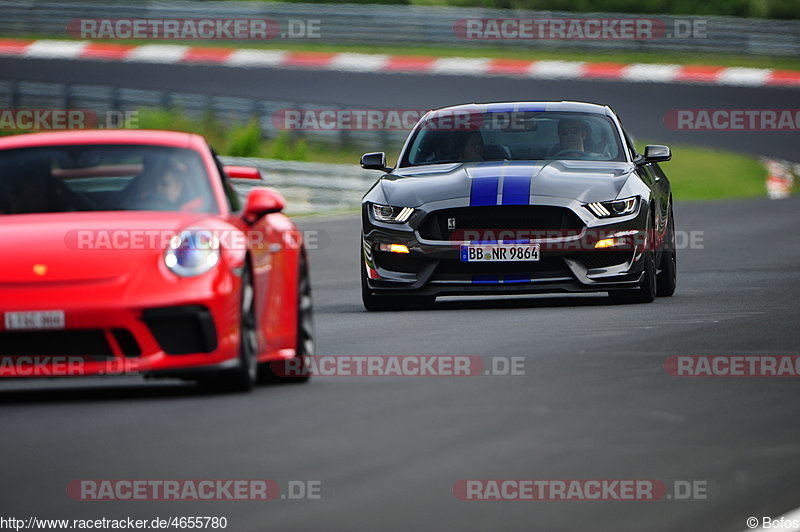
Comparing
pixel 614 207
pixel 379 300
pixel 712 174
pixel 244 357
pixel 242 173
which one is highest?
pixel 242 173

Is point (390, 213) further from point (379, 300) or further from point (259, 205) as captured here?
point (259, 205)

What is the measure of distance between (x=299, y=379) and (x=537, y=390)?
4.11 ft

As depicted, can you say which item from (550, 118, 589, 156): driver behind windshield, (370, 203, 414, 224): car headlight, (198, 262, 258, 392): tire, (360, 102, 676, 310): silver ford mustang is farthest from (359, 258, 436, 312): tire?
(198, 262, 258, 392): tire

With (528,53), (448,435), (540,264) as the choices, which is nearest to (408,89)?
(528,53)

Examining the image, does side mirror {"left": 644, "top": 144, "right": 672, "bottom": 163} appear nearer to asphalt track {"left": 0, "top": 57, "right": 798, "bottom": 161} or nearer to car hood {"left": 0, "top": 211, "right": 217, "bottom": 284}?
car hood {"left": 0, "top": 211, "right": 217, "bottom": 284}

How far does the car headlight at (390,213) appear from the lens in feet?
41.6

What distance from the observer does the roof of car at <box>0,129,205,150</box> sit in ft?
29.3

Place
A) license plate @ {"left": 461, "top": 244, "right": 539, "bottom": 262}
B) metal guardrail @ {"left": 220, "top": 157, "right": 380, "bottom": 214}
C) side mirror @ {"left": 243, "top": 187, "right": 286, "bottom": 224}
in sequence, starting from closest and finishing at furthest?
1. side mirror @ {"left": 243, "top": 187, "right": 286, "bottom": 224}
2. license plate @ {"left": 461, "top": 244, "right": 539, "bottom": 262}
3. metal guardrail @ {"left": 220, "top": 157, "right": 380, "bottom": 214}

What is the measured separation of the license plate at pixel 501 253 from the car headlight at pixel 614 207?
0.47 meters

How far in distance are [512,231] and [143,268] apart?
4.94m

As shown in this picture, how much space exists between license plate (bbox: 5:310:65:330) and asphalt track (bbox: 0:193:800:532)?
0.36 metres

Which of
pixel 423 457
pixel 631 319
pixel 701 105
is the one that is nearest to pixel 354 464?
pixel 423 457

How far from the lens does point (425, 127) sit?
14078mm

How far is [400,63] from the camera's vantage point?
35469 millimetres
